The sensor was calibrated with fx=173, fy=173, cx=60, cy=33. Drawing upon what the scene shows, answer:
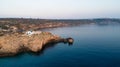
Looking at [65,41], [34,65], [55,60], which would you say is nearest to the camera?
[34,65]

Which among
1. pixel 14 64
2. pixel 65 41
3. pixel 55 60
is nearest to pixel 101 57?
pixel 55 60

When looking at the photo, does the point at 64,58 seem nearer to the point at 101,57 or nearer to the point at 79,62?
the point at 79,62

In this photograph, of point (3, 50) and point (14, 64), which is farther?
point (3, 50)

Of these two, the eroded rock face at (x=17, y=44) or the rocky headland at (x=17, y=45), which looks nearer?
the rocky headland at (x=17, y=45)

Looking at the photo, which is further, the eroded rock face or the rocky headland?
the eroded rock face

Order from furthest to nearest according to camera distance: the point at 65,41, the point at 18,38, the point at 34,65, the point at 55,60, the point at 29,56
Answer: the point at 65,41 → the point at 18,38 → the point at 29,56 → the point at 55,60 → the point at 34,65

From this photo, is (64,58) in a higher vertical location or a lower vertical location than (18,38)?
lower

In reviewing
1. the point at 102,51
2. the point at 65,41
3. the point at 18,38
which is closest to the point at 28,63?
the point at 18,38

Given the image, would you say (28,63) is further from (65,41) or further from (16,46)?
(65,41)

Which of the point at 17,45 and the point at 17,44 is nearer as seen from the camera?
the point at 17,45

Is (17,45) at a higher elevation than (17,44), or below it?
below
